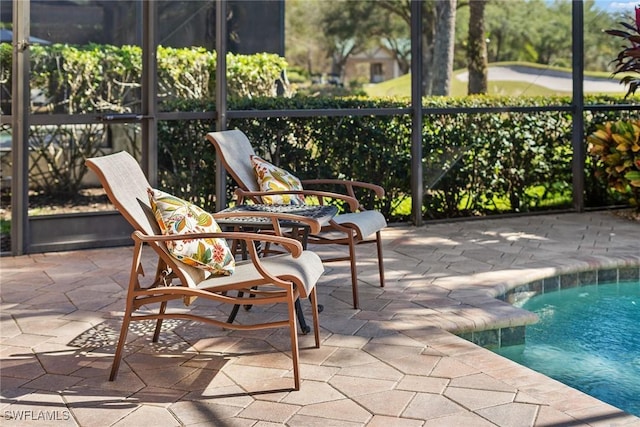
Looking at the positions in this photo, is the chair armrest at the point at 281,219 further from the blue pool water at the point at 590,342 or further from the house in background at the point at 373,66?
the house in background at the point at 373,66

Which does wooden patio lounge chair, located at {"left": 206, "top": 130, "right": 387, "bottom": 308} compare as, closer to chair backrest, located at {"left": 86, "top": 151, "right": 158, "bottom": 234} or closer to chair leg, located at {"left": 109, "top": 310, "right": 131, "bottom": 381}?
chair backrest, located at {"left": 86, "top": 151, "right": 158, "bottom": 234}

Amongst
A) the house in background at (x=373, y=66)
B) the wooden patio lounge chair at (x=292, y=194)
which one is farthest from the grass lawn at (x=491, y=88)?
the wooden patio lounge chair at (x=292, y=194)

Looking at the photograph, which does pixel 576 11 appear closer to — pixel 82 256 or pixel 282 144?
pixel 282 144

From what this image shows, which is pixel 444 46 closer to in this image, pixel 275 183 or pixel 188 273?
pixel 275 183

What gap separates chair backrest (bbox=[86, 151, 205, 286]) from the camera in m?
3.56

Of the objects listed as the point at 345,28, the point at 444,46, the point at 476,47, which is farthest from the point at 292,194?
the point at 476,47

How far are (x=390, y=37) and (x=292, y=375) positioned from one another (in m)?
4.46

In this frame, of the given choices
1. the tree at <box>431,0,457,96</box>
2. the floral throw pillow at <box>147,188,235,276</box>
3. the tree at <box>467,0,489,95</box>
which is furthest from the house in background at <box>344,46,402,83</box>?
the floral throw pillow at <box>147,188,235,276</box>

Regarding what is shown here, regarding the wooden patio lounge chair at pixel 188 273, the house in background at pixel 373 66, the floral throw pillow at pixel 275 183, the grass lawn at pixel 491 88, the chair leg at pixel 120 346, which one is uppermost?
the house in background at pixel 373 66

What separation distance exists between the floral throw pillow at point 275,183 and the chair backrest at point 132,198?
1.26 metres

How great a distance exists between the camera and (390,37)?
24.3 ft

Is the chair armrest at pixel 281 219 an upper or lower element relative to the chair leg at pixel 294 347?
upper

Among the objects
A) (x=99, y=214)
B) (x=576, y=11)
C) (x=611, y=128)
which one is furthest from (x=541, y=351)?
(x=576, y=11)

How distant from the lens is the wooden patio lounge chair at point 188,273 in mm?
3463
